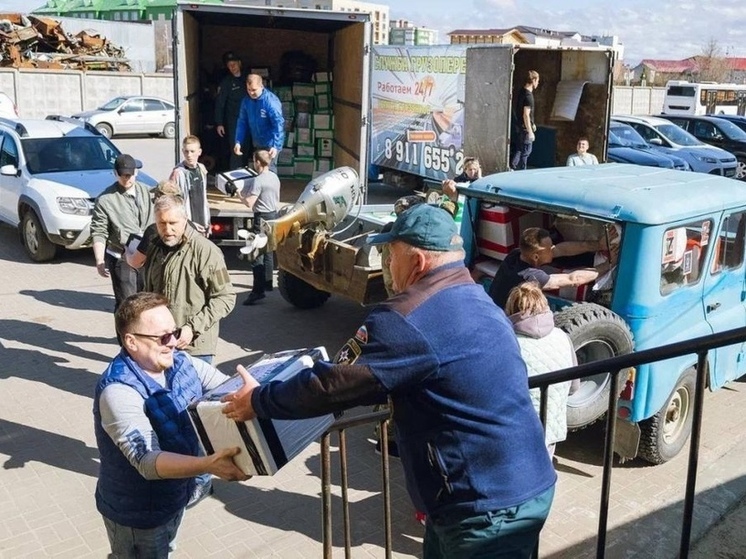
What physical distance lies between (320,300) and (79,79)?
86.6 ft

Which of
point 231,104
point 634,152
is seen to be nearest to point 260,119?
point 231,104

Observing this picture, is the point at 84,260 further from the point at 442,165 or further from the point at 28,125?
the point at 442,165

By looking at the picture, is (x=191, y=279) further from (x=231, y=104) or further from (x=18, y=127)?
(x=18, y=127)

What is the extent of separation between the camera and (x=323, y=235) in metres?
7.64

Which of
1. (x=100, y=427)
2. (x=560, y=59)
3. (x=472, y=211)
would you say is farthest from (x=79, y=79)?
(x=100, y=427)

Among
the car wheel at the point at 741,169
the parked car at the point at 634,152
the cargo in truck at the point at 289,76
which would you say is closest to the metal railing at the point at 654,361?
the cargo in truck at the point at 289,76

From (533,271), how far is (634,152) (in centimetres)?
1344

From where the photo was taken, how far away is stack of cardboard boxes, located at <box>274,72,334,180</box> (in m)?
12.7

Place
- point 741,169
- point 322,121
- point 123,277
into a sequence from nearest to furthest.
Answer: point 123,277 < point 322,121 < point 741,169

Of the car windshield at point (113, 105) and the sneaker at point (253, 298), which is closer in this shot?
the sneaker at point (253, 298)

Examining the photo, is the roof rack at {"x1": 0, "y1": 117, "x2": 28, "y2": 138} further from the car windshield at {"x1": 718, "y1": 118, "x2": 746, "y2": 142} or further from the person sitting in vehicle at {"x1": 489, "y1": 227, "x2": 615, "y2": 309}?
the car windshield at {"x1": 718, "y1": 118, "x2": 746, "y2": 142}

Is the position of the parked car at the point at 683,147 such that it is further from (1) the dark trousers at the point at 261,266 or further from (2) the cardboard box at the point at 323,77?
(1) the dark trousers at the point at 261,266

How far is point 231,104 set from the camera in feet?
38.2

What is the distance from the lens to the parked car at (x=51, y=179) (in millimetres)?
10844
